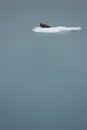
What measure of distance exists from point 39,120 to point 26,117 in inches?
3.4

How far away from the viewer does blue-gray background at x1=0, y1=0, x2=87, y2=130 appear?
141cm

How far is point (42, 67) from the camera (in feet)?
4.67

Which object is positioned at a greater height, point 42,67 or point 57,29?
point 57,29

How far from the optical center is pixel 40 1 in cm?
142

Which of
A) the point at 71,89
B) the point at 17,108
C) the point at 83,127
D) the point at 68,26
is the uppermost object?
the point at 68,26

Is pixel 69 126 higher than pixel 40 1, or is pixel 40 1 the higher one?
pixel 40 1

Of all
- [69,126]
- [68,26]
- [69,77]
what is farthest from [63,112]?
[68,26]

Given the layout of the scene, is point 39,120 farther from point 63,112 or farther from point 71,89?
point 71,89

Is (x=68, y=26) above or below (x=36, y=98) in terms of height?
above

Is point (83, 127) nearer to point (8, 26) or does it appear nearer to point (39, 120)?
point (39, 120)

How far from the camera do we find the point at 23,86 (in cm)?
143

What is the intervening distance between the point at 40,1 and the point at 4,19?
10.1 inches

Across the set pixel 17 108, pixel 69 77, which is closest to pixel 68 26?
pixel 69 77

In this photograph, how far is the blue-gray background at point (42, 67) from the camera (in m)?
1.41
